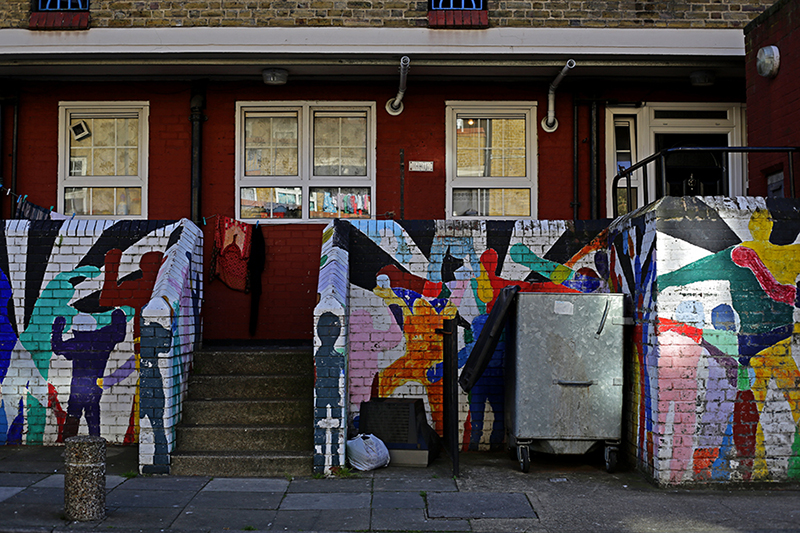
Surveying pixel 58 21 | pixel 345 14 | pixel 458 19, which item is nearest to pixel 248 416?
pixel 345 14

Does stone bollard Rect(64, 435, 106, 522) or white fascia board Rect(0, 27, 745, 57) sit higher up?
white fascia board Rect(0, 27, 745, 57)

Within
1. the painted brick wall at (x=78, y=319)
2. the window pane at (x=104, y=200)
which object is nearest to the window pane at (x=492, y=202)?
the painted brick wall at (x=78, y=319)

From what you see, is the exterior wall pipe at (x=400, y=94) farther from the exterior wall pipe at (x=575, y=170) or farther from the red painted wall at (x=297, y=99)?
the exterior wall pipe at (x=575, y=170)

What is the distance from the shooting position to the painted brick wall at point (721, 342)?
6453mm

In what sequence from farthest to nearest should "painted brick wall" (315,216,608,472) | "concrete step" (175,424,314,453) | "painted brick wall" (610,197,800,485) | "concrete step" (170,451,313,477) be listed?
"painted brick wall" (315,216,608,472)
"concrete step" (175,424,314,453)
"concrete step" (170,451,313,477)
"painted brick wall" (610,197,800,485)

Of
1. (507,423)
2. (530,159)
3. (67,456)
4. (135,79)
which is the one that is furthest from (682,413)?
(135,79)

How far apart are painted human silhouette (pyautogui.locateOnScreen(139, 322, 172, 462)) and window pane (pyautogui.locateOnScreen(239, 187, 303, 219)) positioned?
2.90 metres

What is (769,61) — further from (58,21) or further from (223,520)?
(58,21)

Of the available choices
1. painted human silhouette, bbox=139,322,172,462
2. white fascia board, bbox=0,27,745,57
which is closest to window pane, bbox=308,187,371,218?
white fascia board, bbox=0,27,745,57

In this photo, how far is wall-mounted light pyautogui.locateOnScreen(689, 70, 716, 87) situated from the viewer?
9211mm

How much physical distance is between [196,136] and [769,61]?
6.81 meters

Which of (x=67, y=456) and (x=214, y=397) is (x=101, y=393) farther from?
(x=67, y=456)

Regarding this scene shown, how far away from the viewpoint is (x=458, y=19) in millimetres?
9070

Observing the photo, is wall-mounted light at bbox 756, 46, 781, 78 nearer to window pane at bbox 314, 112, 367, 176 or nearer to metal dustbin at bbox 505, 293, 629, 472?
metal dustbin at bbox 505, 293, 629, 472
